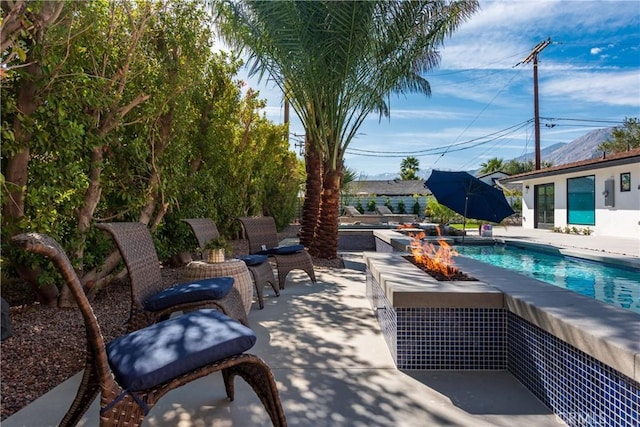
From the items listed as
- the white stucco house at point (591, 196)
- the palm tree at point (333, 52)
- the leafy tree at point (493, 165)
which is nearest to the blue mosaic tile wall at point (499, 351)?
the palm tree at point (333, 52)

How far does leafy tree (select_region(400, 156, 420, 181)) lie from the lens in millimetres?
51181

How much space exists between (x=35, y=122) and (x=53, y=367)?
88.3 inches

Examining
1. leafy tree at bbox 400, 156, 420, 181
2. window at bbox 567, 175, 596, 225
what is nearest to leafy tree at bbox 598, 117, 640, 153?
window at bbox 567, 175, 596, 225

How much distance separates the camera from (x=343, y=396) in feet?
8.20

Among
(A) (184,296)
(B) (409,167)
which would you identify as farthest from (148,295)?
(B) (409,167)

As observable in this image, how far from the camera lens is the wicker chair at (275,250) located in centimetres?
588

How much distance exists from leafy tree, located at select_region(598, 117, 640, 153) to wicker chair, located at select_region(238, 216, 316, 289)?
33015 mm

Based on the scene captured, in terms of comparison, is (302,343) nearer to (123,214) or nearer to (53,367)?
(53,367)

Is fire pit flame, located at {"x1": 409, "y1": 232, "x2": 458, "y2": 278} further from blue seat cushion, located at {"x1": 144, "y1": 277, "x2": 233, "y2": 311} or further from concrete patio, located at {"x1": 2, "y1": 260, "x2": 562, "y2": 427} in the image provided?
blue seat cushion, located at {"x1": 144, "y1": 277, "x2": 233, "y2": 311}

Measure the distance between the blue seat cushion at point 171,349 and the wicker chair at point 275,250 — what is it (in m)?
3.79

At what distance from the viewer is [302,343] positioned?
3.48m

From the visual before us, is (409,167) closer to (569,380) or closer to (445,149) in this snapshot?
(445,149)

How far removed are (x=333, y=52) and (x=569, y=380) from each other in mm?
6711

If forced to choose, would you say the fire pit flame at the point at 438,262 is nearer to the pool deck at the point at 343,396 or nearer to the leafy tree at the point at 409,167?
the pool deck at the point at 343,396
